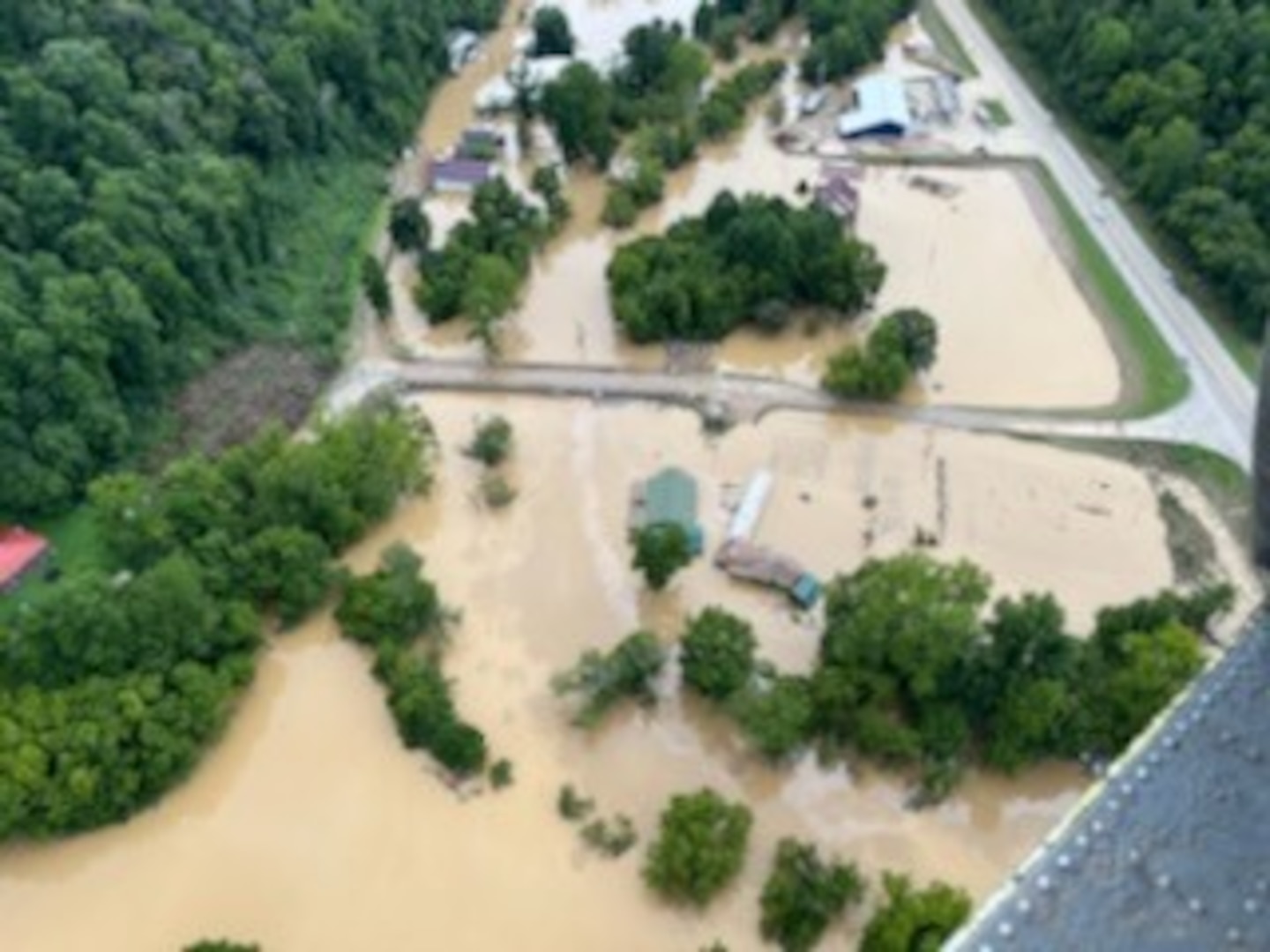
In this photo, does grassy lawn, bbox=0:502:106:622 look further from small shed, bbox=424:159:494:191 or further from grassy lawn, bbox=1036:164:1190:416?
grassy lawn, bbox=1036:164:1190:416

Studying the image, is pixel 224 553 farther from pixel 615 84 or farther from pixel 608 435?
pixel 615 84

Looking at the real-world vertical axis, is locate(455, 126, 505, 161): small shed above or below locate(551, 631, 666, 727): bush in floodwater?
above

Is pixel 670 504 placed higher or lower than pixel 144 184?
lower

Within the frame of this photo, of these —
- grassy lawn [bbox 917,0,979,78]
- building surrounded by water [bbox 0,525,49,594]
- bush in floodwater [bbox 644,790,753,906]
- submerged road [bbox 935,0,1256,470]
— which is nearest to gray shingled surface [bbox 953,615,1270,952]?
bush in floodwater [bbox 644,790,753,906]

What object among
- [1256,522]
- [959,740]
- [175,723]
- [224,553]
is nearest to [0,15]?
[224,553]

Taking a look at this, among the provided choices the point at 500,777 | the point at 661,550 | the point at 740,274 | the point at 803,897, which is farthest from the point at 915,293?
the point at 803,897

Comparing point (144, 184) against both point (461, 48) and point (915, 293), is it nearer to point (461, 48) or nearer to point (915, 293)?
point (461, 48)
